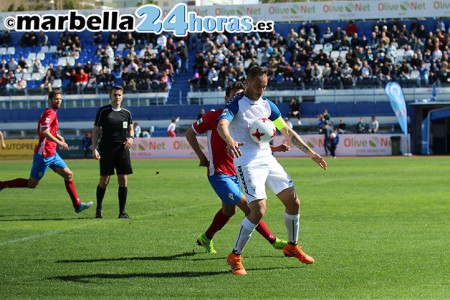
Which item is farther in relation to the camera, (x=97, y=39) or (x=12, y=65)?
(x=97, y=39)

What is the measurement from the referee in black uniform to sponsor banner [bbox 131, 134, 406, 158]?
90.5 feet

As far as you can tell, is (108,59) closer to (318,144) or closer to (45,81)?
(45,81)

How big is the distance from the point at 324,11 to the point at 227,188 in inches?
1922

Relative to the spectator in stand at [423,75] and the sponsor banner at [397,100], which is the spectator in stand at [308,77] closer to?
the spectator in stand at [423,75]

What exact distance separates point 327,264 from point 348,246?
1.57 metres

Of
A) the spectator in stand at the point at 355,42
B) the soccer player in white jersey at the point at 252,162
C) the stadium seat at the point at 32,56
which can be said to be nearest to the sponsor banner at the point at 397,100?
the spectator in stand at the point at 355,42

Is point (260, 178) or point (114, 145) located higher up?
point (260, 178)

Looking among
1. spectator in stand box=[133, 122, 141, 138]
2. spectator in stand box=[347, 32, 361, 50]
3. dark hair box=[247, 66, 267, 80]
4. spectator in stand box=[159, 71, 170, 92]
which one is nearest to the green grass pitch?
dark hair box=[247, 66, 267, 80]

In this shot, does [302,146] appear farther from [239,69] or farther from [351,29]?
[351,29]

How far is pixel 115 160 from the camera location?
1588 cm

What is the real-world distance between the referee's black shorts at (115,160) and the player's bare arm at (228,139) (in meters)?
6.37

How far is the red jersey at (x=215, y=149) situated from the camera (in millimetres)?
11086

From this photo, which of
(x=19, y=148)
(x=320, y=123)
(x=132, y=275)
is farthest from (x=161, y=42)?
(x=132, y=275)

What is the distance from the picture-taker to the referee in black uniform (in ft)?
52.0
